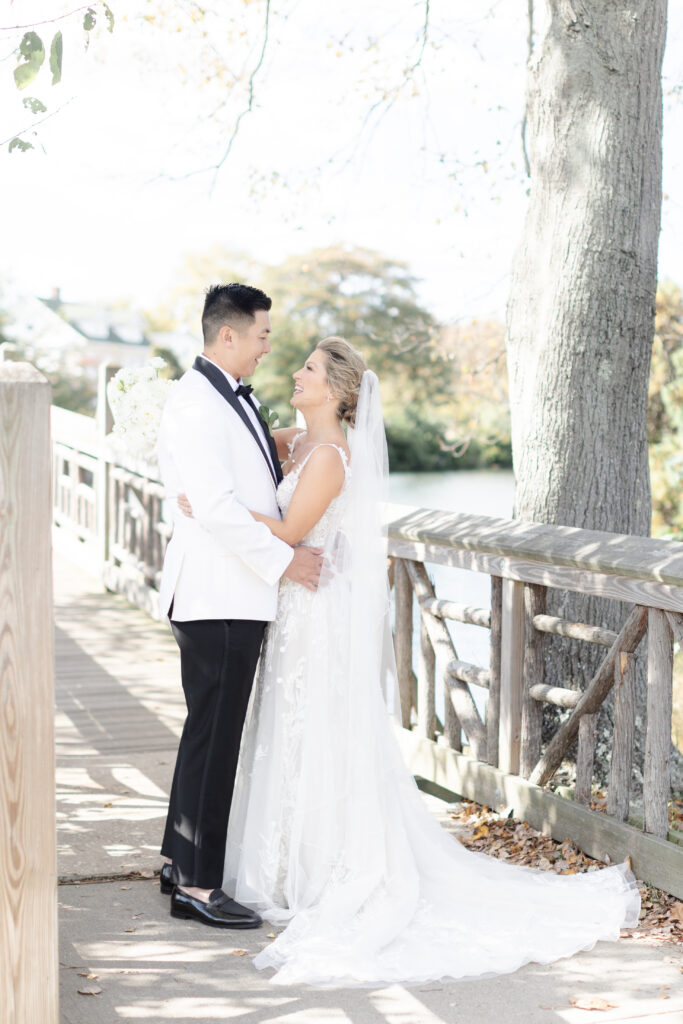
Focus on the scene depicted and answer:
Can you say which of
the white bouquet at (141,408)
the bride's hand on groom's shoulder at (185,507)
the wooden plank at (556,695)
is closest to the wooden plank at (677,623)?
the wooden plank at (556,695)

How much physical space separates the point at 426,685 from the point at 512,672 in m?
0.72

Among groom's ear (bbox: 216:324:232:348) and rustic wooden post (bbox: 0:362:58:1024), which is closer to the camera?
rustic wooden post (bbox: 0:362:58:1024)

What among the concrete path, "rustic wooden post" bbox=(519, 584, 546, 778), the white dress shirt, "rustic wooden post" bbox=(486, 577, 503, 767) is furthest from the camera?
"rustic wooden post" bbox=(486, 577, 503, 767)

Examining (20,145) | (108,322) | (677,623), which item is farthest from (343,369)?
(108,322)

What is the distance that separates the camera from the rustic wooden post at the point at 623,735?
13.4 feet

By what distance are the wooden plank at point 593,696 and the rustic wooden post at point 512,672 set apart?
14 cm

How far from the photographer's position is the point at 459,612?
5.00 metres

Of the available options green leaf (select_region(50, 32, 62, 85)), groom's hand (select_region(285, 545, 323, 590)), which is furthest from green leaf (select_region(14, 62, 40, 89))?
groom's hand (select_region(285, 545, 323, 590))

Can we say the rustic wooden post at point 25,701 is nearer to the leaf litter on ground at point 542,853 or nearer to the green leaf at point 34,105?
the green leaf at point 34,105

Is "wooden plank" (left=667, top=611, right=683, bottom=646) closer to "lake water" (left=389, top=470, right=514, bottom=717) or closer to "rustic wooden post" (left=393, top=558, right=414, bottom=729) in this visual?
"lake water" (left=389, top=470, right=514, bottom=717)

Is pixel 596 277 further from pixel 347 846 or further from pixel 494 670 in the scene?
pixel 347 846

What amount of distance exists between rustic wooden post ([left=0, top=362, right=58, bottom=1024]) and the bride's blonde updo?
1632 mm

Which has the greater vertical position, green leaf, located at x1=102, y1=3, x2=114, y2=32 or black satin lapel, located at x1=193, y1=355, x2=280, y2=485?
green leaf, located at x1=102, y1=3, x2=114, y2=32

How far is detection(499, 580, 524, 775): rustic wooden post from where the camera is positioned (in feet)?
15.2
